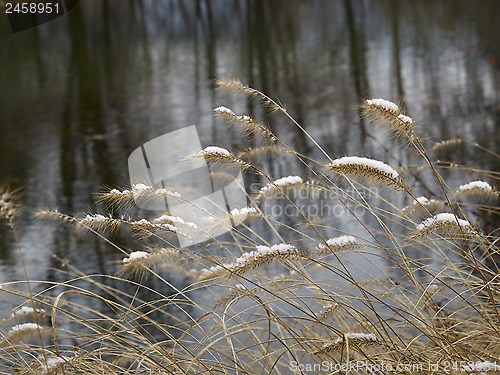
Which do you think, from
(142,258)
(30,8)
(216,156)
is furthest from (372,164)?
(30,8)

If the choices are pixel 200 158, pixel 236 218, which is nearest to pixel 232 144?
pixel 236 218

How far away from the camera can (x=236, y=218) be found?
1815 mm

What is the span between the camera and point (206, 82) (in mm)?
6855

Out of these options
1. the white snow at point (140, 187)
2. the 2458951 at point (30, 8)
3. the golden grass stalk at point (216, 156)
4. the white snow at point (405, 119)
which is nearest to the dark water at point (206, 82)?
the white snow at point (405, 119)

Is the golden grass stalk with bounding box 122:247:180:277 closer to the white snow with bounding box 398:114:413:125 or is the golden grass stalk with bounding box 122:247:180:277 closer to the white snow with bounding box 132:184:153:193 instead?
the white snow with bounding box 132:184:153:193

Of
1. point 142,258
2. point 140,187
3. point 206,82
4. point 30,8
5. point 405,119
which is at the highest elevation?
point 405,119

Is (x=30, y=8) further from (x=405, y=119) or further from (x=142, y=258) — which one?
(x=405, y=119)

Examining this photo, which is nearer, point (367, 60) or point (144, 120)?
point (144, 120)

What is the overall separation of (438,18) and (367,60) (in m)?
3.43

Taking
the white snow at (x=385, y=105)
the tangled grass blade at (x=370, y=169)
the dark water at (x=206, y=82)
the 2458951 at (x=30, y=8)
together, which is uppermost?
the white snow at (x=385, y=105)

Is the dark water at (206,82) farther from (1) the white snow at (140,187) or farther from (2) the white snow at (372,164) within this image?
(1) the white snow at (140,187)

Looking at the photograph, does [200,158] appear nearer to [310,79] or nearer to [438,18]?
[310,79]

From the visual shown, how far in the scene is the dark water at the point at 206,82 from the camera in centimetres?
405

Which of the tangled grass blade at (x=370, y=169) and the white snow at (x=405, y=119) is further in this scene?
the white snow at (x=405, y=119)
